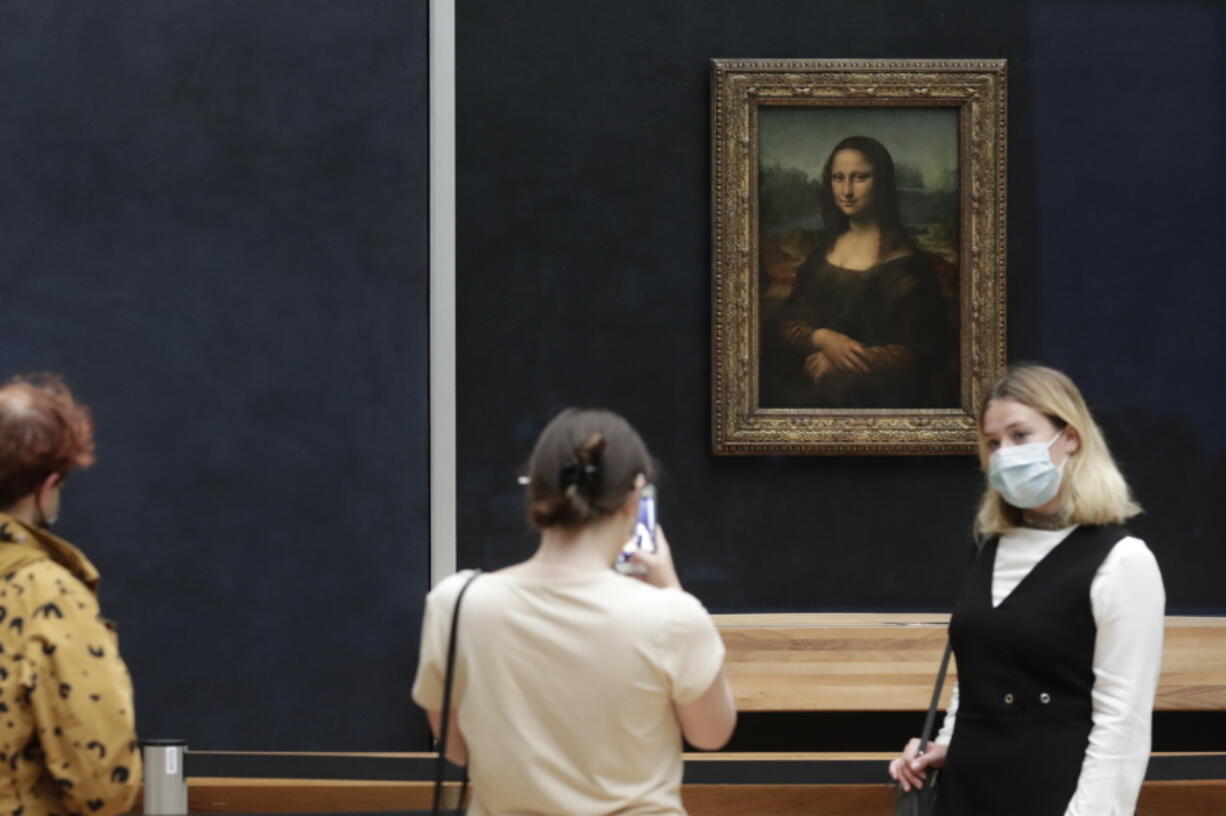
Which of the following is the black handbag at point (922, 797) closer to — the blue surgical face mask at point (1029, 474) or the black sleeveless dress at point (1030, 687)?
the black sleeveless dress at point (1030, 687)

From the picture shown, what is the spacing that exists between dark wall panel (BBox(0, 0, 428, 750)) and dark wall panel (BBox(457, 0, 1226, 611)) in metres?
0.58

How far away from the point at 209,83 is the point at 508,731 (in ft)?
12.7

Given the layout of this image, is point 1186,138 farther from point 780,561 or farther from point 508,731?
point 508,731

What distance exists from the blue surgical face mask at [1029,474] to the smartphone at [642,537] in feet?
3.21

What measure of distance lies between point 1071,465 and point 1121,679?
54 centimetres

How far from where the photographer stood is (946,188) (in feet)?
21.4

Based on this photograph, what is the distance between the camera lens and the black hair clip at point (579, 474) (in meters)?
2.73

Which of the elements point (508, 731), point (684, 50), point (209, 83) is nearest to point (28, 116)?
point (209, 83)

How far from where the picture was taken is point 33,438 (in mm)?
3102

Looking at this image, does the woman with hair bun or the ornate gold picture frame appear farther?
the ornate gold picture frame

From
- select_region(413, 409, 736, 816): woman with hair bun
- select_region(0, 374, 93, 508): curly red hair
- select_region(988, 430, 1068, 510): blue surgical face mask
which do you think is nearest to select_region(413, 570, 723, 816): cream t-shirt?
select_region(413, 409, 736, 816): woman with hair bun

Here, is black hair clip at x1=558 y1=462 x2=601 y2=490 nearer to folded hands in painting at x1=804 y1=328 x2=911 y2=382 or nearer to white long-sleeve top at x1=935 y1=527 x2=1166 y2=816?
white long-sleeve top at x1=935 y1=527 x2=1166 y2=816

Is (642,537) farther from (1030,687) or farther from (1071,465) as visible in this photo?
(1071,465)

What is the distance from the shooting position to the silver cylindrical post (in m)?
4.01
